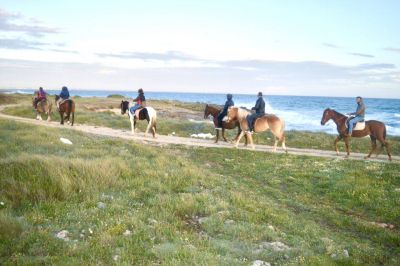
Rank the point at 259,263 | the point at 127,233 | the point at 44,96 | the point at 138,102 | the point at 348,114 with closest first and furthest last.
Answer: the point at 259,263
the point at 127,233
the point at 348,114
the point at 138,102
the point at 44,96

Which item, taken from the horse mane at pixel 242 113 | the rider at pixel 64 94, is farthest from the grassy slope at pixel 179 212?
the rider at pixel 64 94

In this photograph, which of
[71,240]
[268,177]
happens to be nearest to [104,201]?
[71,240]

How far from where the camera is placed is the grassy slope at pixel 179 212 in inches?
349

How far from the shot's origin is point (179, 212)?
11.8 meters

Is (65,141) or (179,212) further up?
(65,141)

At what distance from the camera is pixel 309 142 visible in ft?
111

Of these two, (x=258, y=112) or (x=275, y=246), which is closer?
(x=275, y=246)

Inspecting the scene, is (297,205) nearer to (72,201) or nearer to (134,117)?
(72,201)

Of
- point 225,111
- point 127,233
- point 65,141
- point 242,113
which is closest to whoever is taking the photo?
point 127,233

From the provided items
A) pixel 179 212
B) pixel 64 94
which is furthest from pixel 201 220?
pixel 64 94

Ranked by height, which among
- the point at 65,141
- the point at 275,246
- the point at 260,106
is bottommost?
the point at 275,246

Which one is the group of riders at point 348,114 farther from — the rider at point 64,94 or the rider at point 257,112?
the rider at point 64,94

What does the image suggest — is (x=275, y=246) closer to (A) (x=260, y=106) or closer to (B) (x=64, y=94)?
(A) (x=260, y=106)

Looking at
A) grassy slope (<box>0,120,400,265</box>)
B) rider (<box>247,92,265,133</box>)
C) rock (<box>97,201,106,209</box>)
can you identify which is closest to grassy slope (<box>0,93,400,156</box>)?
rider (<box>247,92,265,133</box>)
